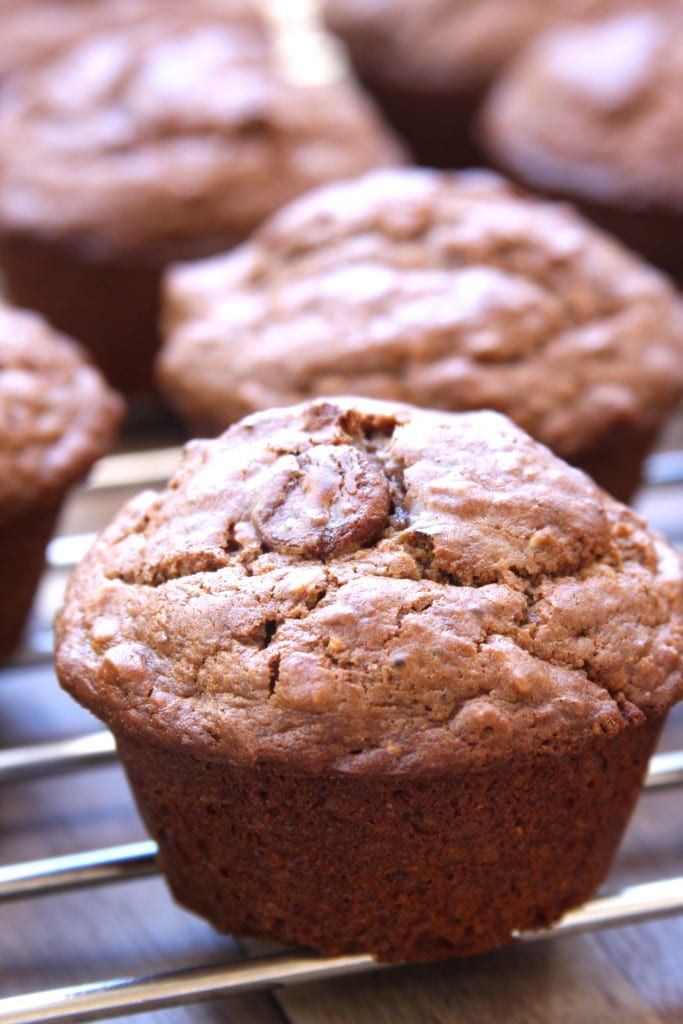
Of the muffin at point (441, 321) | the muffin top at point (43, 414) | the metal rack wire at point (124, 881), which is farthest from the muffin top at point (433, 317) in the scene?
the metal rack wire at point (124, 881)

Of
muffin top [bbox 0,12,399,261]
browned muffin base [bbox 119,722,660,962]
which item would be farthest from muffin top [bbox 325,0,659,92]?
browned muffin base [bbox 119,722,660,962]

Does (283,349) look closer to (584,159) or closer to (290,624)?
(290,624)

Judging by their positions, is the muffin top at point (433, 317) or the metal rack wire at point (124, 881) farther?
the muffin top at point (433, 317)

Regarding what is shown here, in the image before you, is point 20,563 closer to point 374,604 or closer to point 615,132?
point 374,604

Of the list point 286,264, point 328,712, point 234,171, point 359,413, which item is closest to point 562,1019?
point 328,712

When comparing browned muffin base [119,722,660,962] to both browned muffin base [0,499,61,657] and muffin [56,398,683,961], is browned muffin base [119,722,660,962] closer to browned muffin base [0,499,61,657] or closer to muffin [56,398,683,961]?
muffin [56,398,683,961]

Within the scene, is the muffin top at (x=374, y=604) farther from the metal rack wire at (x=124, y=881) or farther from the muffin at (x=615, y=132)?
the muffin at (x=615, y=132)

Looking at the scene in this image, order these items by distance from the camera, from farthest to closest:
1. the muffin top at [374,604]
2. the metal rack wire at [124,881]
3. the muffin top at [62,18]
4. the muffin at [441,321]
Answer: the muffin top at [62,18] → the muffin at [441,321] → the metal rack wire at [124,881] → the muffin top at [374,604]
